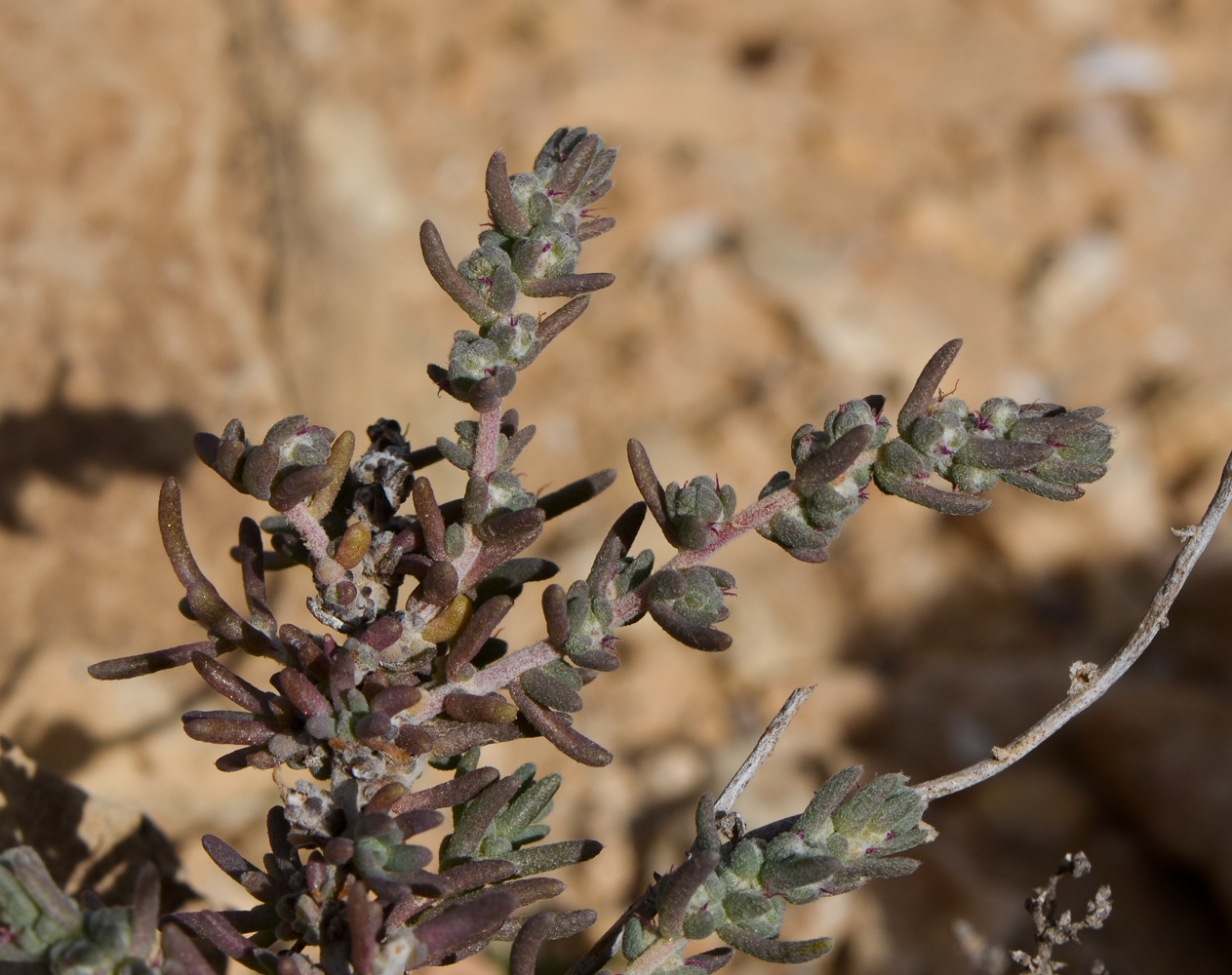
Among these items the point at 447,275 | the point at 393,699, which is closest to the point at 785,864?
the point at 393,699

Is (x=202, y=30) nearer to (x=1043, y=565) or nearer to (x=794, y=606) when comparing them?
(x=794, y=606)

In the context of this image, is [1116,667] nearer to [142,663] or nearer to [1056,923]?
[1056,923]

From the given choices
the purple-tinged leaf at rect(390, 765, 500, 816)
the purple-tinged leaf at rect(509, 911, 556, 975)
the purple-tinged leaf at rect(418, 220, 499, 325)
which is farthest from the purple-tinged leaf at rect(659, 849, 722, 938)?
the purple-tinged leaf at rect(418, 220, 499, 325)

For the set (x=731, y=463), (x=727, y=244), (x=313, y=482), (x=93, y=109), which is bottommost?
(x=731, y=463)

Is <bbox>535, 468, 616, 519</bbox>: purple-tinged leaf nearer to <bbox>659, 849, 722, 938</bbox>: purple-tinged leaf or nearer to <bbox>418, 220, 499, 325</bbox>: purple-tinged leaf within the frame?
<bbox>418, 220, 499, 325</bbox>: purple-tinged leaf

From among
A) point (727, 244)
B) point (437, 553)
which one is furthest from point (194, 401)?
point (727, 244)

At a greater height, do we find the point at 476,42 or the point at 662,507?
the point at 476,42
